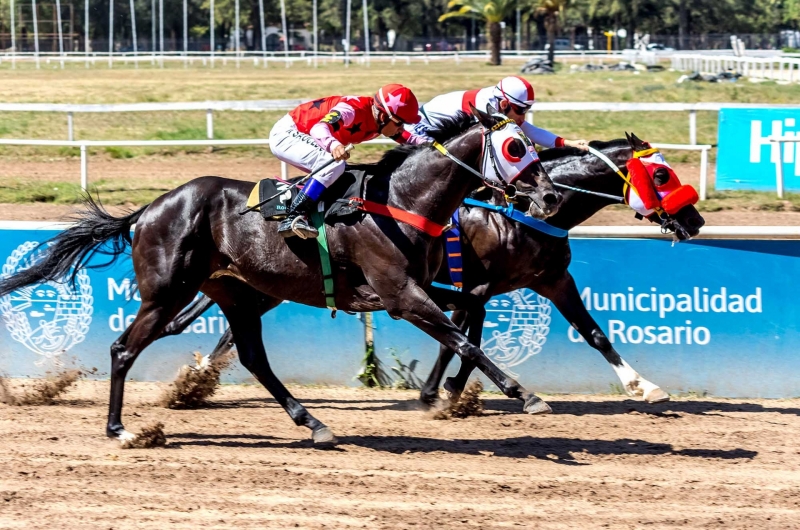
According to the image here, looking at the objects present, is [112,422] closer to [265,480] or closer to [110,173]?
[265,480]

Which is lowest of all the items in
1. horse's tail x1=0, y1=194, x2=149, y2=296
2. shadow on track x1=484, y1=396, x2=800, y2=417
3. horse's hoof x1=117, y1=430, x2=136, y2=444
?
shadow on track x1=484, y1=396, x2=800, y2=417

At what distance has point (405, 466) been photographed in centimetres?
511

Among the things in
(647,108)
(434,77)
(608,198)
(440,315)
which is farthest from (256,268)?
(434,77)

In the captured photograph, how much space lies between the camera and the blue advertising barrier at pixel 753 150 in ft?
39.3

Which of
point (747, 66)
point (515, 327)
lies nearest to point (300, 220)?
point (515, 327)

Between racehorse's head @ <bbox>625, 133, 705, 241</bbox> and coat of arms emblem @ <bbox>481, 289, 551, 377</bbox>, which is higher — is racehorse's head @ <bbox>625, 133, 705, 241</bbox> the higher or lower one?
the higher one

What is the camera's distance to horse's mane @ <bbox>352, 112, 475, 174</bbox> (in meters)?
5.49

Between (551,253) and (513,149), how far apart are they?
117 cm

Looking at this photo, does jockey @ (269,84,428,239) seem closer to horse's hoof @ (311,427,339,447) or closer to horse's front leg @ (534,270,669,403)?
horse's hoof @ (311,427,339,447)

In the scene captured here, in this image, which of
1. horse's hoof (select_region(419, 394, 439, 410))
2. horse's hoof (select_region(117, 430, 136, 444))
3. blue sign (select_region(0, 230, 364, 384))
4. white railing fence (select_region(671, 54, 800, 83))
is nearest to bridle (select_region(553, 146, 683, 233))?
horse's hoof (select_region(419, 394, 439, 410))

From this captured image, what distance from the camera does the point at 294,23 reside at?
79.2 meters

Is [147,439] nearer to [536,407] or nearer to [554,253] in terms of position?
[536,407]

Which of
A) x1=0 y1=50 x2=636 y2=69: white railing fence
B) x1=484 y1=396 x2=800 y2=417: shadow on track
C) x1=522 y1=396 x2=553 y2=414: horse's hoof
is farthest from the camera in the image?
x1=0 y1=50 x2=636 y2=69: white railing fence

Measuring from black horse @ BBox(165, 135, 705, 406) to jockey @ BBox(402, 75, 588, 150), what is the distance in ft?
0.71
